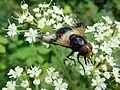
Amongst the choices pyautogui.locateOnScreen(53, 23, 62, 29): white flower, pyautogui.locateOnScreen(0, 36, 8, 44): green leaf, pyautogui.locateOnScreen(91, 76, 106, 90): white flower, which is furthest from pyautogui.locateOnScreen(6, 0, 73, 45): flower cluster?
pyautogui.locateOnScreen(0, 36, 8, 44): green leaf

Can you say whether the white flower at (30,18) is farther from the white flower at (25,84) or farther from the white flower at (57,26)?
the white flower at (25,84)

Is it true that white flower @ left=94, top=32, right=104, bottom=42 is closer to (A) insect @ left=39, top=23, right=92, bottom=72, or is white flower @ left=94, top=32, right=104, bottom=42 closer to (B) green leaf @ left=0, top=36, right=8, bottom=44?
(A) insect @ left=39, top=23, right=92, bottom=72

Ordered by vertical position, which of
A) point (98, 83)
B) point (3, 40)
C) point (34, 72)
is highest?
point (3, 40)

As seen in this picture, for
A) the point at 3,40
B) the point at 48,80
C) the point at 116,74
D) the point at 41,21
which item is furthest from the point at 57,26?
the point at 3,40

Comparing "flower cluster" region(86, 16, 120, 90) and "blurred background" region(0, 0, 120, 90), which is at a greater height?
"blurred background" region(0, 0, 120, 90)

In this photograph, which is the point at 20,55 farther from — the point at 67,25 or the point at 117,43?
the point at 117,43

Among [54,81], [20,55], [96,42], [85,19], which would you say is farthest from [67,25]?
[85,19]

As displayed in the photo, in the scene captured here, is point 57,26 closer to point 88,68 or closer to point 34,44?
point 88,68

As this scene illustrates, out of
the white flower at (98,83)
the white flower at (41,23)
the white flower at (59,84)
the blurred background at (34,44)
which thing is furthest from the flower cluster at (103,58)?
the blurred background at (34,44)
